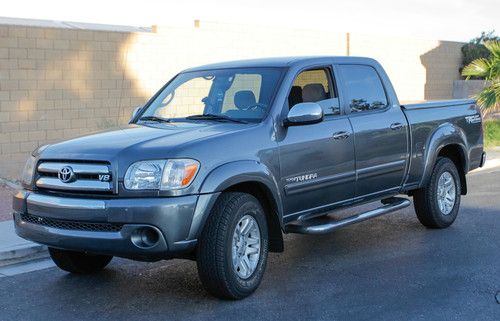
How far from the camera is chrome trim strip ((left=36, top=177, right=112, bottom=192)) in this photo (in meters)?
5.45

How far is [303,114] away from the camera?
625 cm

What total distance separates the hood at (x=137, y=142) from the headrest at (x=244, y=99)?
1.15 ft

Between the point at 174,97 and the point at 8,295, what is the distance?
8.12 feet

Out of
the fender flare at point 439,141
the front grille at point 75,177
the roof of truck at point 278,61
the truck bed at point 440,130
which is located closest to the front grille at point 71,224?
the front grille at point 75,177

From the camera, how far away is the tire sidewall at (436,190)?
8.46 meters

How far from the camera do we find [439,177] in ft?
28.0

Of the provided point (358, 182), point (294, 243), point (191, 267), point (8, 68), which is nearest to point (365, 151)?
point (358, 182)

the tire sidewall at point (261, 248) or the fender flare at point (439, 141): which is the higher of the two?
the fender flare at point (439, 141)

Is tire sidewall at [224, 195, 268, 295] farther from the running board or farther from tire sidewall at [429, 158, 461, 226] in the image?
tire sidewall at [429, 158, 461, 226]

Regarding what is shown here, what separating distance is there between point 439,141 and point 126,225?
4.36m

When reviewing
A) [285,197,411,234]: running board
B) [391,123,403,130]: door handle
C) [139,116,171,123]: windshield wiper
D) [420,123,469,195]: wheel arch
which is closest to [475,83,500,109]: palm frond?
[420,123,469,195]: wheel arch

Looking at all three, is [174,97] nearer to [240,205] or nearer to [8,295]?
[240,205]

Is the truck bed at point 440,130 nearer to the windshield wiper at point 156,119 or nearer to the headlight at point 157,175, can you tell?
the windshield wiper at point 156,119

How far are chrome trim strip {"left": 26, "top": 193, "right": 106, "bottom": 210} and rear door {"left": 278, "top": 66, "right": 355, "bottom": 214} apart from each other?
165 centimetres
